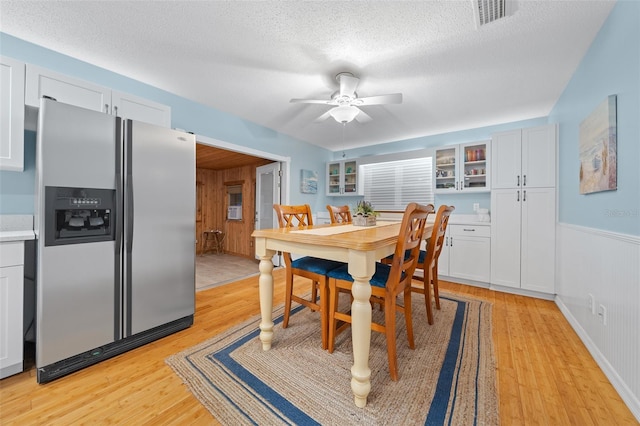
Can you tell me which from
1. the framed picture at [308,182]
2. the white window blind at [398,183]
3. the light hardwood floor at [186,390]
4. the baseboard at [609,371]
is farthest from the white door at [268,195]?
the baseboard at [609,371]

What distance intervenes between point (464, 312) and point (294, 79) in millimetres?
3014

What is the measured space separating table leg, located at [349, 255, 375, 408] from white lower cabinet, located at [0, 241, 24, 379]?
2.09 metres

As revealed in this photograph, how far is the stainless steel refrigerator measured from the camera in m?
1.56

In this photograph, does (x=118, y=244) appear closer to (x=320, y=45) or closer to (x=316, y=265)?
(x=316, y=265)

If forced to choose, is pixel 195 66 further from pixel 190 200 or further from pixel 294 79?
pixel 190 200

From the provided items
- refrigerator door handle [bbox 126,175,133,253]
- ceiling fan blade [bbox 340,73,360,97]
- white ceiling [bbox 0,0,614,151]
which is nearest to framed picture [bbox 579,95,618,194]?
white ceiling [bbox 0,0,614,151]

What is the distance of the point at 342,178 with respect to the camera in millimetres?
5242

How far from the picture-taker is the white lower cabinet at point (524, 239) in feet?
9.85

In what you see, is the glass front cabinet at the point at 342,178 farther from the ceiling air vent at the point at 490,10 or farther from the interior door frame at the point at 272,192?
the ceiling air vent at the point at 490,10

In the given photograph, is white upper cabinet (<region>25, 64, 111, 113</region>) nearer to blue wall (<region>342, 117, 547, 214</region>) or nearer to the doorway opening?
the doorway opening

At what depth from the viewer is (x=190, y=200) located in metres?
2.26

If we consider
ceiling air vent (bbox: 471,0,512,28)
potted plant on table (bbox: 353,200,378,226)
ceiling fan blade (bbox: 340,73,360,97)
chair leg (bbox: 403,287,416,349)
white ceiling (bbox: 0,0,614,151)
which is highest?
white ceiling (bbox: 0,0,614,151)

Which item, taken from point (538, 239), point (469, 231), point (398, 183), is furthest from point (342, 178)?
point (538, 239)

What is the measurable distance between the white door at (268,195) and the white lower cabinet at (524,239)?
341 centimetres
